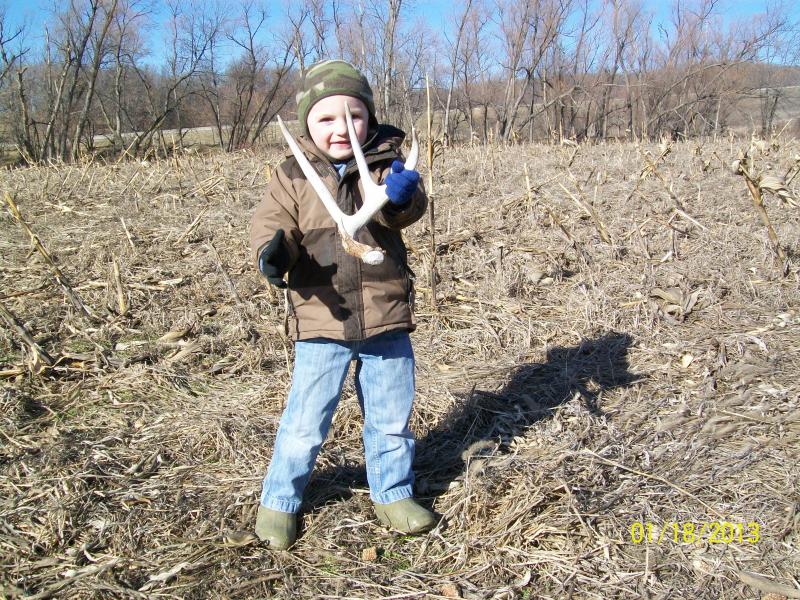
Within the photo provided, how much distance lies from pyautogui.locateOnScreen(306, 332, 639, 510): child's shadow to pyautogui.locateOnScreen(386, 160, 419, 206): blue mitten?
120cm

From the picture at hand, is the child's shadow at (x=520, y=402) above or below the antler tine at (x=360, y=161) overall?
below

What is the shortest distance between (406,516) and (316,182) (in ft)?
3.81

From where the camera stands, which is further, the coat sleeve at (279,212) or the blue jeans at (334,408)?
the blue jeans at (334,408)

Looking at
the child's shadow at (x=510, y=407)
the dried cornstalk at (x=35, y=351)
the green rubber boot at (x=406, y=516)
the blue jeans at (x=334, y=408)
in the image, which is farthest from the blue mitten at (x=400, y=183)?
the dried cornstalk at (x=35, y=351)

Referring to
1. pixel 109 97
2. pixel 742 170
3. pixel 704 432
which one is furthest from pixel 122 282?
pixel 109 97

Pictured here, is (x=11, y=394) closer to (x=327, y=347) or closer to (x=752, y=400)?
(x=327, y=347)

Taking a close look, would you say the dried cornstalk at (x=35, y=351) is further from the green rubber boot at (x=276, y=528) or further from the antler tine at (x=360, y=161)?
the antler tine at (x=360, y=161)

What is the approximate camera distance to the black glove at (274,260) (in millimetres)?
1806

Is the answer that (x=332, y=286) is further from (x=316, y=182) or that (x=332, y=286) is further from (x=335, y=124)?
(x=335, y=124)

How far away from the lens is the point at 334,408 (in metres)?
2.17

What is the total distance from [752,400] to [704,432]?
0.37 m

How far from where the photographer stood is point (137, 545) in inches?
85.4

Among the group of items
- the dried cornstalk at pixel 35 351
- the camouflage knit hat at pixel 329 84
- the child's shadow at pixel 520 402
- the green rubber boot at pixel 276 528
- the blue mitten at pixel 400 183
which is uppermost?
the camouflage knit hat at pixel 329 84
